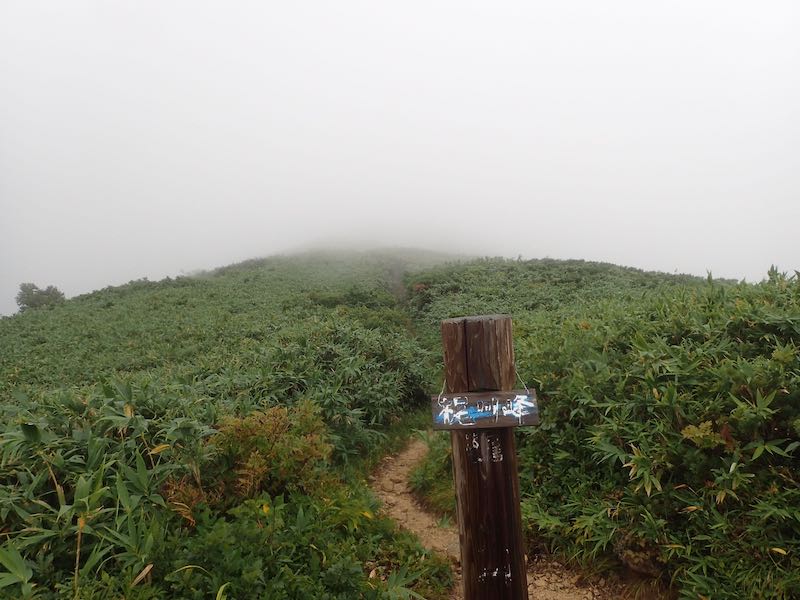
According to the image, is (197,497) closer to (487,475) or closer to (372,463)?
(487,475)

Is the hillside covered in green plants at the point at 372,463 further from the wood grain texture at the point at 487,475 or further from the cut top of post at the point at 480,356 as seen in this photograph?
the cut top of post at the point at 480,356

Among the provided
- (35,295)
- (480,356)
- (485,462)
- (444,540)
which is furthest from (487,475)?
(35,295)

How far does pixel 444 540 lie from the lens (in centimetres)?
469

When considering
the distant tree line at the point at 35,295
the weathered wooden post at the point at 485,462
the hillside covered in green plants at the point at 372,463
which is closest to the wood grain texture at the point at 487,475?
the weathered wooden post at the point at 485,462

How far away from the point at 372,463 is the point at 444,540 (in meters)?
1.74

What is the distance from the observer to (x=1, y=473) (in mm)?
3209

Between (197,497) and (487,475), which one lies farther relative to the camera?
(197,497)

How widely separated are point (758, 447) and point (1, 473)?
546 cm

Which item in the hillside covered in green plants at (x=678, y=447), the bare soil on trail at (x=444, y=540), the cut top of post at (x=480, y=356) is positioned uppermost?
the cut top of post at (x=480, y=356)

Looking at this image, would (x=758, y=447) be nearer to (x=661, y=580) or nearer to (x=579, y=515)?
(x=661, y=580)

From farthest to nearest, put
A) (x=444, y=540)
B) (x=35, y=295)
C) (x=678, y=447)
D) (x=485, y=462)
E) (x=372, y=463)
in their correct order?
(x=35, y=295) < (x=372, y=463) < (x=444, y=540) < (x=678, y=447) < (x=485, y=462)

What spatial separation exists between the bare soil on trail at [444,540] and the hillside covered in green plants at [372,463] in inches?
6.9

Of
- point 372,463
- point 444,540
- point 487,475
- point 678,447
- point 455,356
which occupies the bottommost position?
point 444,540

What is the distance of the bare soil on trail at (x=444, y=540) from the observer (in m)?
3.85
